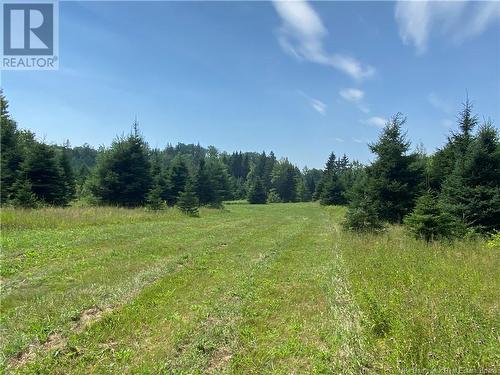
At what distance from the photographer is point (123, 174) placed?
32500mm

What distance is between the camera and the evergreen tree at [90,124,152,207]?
1259 inches

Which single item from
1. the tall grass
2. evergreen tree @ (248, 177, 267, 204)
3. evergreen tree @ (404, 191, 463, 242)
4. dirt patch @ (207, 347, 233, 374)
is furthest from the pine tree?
evergreen tree @ (248, 177, 267, 204)

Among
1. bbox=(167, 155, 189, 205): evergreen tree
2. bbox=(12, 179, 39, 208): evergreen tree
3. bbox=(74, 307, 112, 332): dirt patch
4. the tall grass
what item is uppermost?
bbox=(167, 155, 189, 205): evergreen tree

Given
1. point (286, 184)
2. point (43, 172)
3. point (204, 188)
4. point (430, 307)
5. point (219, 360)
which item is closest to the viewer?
point (219, 360)

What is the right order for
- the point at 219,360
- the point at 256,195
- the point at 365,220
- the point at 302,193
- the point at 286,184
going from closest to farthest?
the point at 219,360, the point at 365,220, the point at 256,195, the point at 302,193, the point at 286,184

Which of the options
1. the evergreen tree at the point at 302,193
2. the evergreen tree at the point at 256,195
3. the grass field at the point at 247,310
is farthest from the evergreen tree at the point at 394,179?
the evergreen tree at the point at 302,193

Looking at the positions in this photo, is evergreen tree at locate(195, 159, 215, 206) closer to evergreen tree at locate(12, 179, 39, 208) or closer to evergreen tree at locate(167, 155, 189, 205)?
evergreen tree at locate(167, 155, 189, 205)

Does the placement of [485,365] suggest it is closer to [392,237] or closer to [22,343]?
[22,343]

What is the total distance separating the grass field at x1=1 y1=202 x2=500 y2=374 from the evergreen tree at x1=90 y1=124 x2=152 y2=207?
20661 millimetres

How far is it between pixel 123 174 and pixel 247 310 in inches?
1136

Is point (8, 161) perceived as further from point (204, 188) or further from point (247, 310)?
point (247, 310)

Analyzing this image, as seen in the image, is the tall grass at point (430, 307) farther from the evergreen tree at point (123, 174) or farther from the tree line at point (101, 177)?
the evergreen tree at point (123, 174)

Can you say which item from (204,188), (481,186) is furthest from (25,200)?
(204,188)

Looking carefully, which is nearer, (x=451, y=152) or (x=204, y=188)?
(x=451, y=152)
